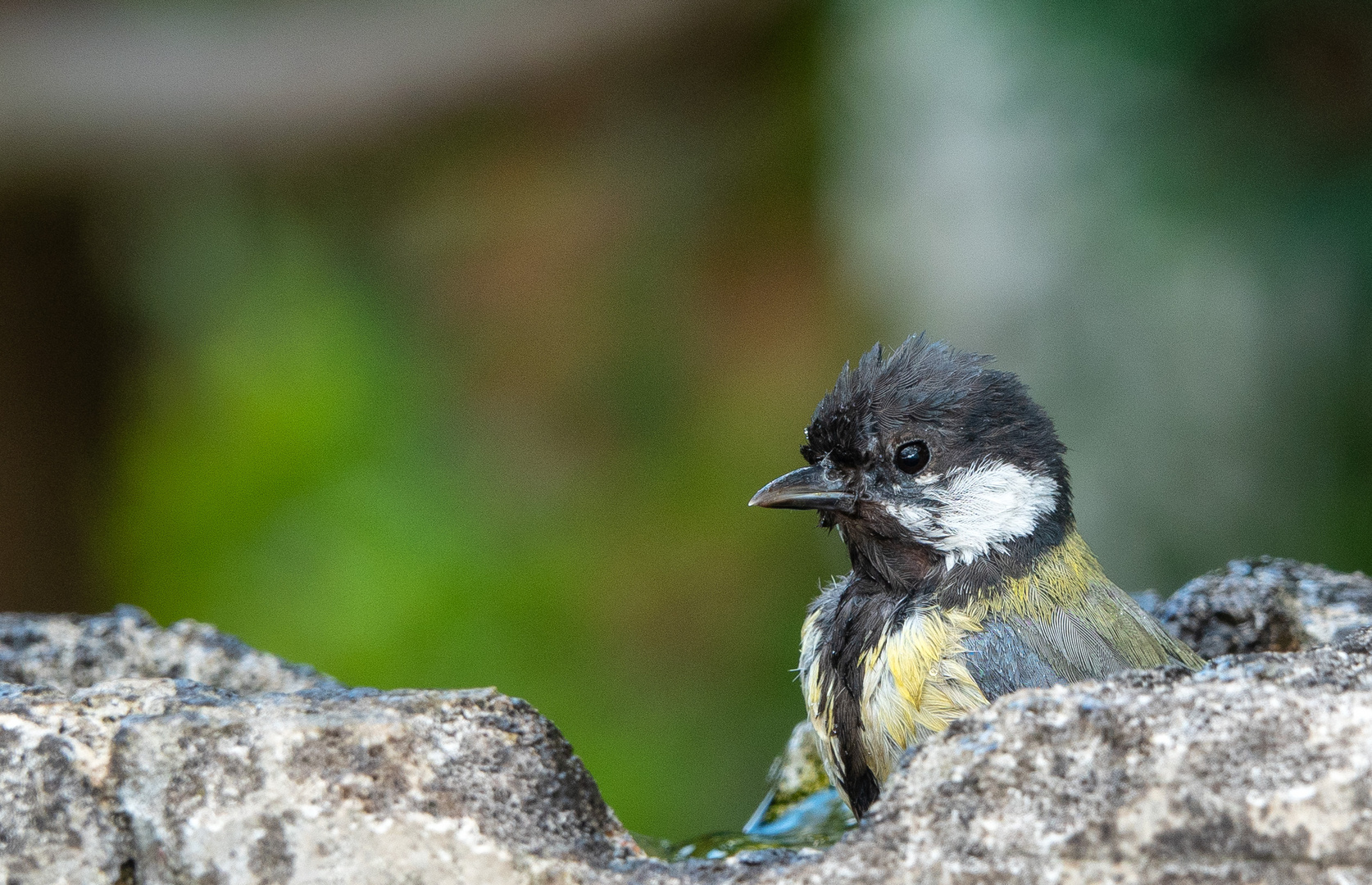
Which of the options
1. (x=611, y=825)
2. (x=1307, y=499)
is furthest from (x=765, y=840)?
(x=1307, y=499)

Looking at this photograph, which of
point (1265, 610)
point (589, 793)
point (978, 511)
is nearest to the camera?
point (589, 793)

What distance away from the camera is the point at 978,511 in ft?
8.71

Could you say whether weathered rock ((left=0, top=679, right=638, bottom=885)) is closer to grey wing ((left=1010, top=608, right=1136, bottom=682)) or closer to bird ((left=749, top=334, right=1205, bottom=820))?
bird ((left=749, top=334, right=1205, bottom=820))

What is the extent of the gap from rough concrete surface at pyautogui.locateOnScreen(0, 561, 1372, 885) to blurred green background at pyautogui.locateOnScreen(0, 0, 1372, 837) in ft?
10.4

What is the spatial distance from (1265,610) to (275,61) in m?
4.86

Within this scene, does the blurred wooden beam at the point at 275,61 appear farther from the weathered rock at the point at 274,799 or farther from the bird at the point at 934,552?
the weathered rock at the point at 274,799

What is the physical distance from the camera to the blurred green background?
482 cm

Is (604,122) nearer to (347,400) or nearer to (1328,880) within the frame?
(347,400)

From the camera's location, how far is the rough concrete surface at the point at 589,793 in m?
1.61

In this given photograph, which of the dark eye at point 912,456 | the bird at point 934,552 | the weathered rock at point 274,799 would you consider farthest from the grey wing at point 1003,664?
the weathered rock at point 274,799

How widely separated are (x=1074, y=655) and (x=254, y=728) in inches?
57.6

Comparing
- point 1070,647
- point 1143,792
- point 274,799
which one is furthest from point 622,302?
point 1143,792

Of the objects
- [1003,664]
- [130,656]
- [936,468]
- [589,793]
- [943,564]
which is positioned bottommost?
[589,793]

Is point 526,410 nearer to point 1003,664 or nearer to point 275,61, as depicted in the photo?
point 275,61
